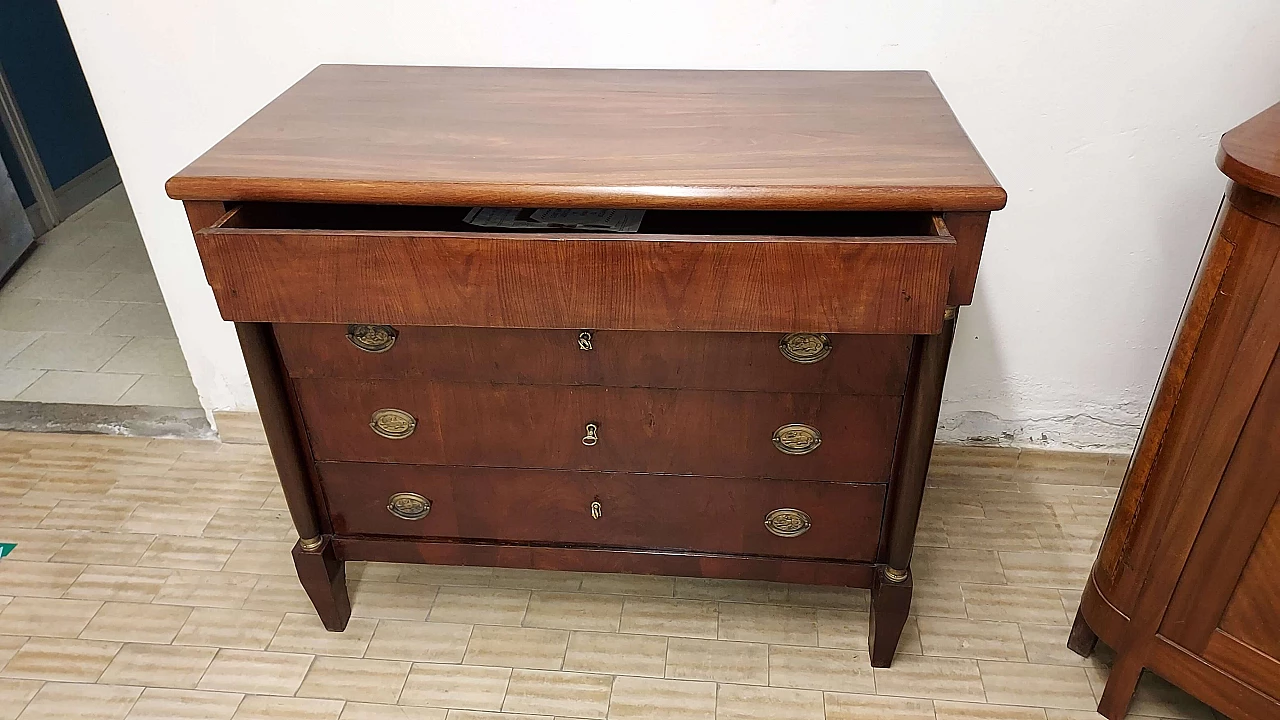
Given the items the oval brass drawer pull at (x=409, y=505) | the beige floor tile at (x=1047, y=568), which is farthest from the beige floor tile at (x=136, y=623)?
the beige floor tile at (x=1047, y=568)

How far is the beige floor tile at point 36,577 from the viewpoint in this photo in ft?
4.57

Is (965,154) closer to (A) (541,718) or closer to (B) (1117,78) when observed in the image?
(B) (1117,78)

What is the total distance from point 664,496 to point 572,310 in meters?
0.35

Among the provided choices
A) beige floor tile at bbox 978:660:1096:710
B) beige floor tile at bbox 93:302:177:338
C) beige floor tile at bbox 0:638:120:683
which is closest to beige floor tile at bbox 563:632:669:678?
beige floor tile at bbox 978:660:1096:710

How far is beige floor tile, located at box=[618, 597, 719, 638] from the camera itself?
1.31 m

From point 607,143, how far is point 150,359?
4.72 ft

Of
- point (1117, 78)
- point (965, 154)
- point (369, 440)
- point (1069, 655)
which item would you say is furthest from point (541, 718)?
point (1117, 78)

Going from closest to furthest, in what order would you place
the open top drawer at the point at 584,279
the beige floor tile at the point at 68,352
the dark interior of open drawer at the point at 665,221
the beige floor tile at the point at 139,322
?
the open top drawer at the point at 584,279 < the dark interior of open drawer at the point at 665,221 < the beige floor tile at the point at 68,352 < the beige floor tile at the point at 139,322

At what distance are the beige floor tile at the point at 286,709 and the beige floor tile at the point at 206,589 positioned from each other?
0.68ft

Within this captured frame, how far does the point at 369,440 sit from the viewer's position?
3.67ft

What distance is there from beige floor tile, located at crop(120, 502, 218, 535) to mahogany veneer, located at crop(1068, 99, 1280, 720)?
1.47m

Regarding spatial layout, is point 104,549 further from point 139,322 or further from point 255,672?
point 139,322

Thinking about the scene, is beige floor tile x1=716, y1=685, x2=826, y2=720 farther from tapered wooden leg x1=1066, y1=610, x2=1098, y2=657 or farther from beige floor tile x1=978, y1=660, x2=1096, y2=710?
tapered wooden leg x1=1066, y1=610, x2=1098, y2=657

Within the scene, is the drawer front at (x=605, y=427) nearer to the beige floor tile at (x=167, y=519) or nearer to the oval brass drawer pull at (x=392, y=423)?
the oval brass drawer pull at (x=392, y=423)
